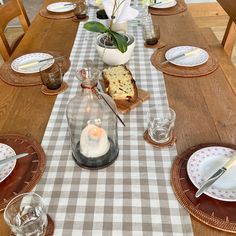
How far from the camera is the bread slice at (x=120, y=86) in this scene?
98 centimetres

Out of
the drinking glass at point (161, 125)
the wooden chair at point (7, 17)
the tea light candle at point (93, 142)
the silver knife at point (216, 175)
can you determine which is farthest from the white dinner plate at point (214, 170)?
the wooden chair at point (7, 17)

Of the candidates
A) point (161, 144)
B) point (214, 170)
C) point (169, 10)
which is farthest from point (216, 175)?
point (169, 10)

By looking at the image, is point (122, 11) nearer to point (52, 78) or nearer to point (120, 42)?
point (120, 42)

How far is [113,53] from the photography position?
3.74 ft

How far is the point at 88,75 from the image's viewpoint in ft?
2.56

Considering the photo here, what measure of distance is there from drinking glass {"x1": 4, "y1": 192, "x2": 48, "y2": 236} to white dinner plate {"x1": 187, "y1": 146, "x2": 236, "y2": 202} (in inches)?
13.9

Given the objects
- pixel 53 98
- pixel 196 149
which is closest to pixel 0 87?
pixel 53 98

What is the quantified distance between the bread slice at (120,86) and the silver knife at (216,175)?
385 mm

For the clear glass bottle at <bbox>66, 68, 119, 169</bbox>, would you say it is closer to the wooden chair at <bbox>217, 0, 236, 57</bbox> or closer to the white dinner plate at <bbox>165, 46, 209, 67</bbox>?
the white dinner plate at <bbox>165, 46, 209, 67</bbox>

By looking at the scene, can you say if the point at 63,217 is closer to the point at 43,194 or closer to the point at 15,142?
the point at 43,194

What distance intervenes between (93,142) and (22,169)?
195 millimetres

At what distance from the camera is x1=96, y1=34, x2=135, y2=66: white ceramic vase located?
1.13 m

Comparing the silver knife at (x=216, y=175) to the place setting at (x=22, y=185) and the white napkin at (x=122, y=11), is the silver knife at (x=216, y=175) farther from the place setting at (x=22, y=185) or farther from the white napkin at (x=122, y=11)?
the white napkin at (x=122, y=11)

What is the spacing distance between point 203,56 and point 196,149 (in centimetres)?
54
